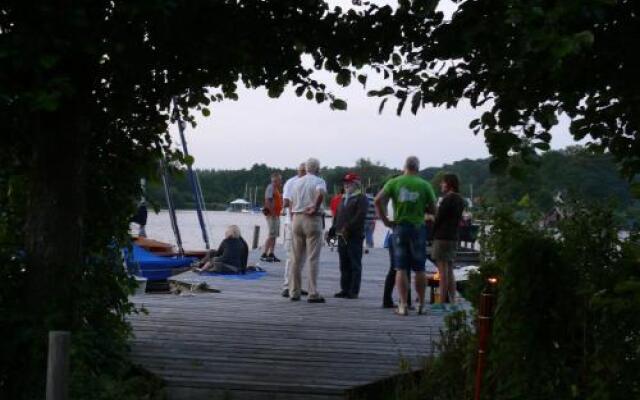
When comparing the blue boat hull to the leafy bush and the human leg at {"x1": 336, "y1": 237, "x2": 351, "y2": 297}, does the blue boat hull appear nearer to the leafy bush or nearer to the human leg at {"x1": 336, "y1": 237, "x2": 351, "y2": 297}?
the human leg at {"x1": 336, "y1": 237, "x2": 351, "y2": 297}

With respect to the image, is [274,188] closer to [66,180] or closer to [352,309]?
[352,309]

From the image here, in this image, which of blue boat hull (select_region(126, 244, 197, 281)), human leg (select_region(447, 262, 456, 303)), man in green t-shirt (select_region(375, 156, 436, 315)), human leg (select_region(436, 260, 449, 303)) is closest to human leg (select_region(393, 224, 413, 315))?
man in green t-shirt (select_region(375, 156, 436, 315))

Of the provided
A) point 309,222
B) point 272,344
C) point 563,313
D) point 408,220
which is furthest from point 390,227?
point 563,313

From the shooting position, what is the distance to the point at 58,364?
13.5 ft

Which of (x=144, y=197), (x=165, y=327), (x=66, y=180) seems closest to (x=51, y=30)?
(x=66, y=180)

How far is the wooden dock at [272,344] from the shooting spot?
7.50 meters

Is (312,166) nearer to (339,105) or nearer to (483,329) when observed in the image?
(339,105)

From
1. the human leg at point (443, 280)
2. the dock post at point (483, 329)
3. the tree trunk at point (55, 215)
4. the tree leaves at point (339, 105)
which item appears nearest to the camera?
the dock post at point (483, 329)

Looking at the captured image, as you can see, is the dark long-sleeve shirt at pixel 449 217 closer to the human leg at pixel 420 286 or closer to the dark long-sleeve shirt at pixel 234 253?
the human leg at pixel 420 286

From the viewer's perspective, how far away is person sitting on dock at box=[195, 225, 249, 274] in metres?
17.8

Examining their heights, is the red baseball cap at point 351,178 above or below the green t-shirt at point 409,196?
above

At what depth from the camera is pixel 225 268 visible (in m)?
18.0

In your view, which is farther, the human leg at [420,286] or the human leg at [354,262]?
the human leg at [354,262]

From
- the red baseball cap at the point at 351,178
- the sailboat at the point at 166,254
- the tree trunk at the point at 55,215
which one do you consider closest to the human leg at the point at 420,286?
the red baseball cap at the point at 351,178
